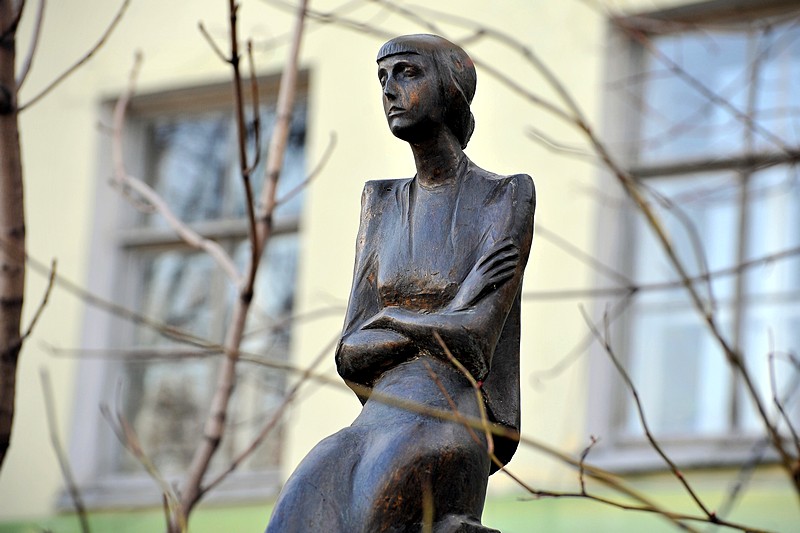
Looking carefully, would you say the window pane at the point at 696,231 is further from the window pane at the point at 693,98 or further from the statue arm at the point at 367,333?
the statue arm at the point at 367,333

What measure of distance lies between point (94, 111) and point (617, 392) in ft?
10.9

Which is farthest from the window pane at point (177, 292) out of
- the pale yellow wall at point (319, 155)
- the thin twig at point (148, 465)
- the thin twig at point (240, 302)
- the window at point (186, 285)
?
the thin twig at point (148, 465)

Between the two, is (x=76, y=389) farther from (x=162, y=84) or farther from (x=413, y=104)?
(x=413, y=104)

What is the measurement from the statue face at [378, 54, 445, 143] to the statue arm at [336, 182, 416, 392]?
0.20m

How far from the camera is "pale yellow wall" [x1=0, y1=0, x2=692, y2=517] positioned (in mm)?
6152

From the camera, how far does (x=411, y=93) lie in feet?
8.57

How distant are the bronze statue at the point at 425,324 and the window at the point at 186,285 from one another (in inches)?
179

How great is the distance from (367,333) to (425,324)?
12 cm

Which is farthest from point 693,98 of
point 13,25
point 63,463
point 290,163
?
point 13,25

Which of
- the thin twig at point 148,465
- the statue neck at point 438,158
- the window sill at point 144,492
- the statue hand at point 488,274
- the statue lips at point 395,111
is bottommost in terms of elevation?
the window sill at point 144,492

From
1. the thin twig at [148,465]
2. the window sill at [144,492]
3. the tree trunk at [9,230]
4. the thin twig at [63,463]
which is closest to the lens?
the thin twig at [148,465]

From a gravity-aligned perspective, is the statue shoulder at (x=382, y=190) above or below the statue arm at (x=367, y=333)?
above

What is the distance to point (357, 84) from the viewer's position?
279 inches

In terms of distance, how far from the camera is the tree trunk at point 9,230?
3439mm
